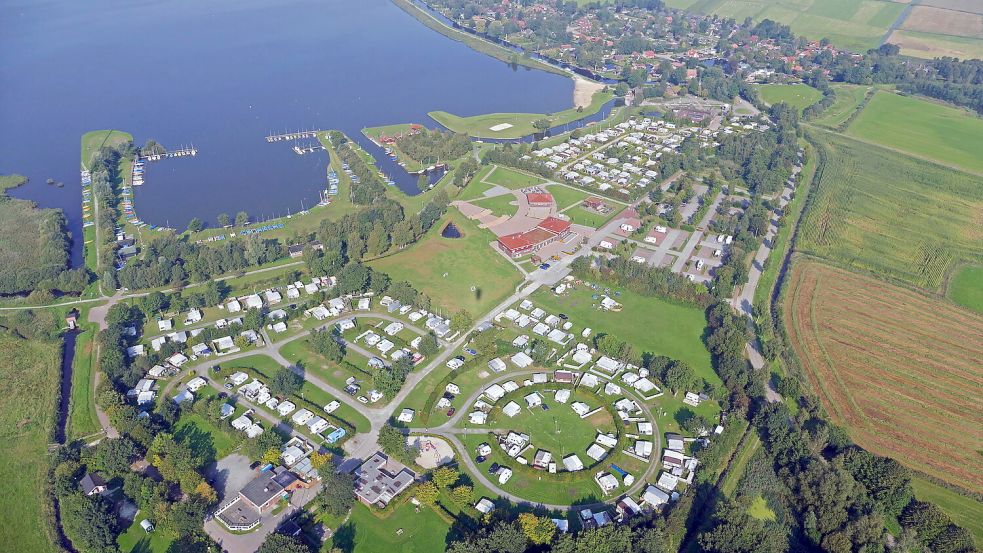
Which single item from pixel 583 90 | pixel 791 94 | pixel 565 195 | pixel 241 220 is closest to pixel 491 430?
pixel 565 195

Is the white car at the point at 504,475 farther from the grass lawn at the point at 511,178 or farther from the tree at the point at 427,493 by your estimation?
the grass lawn at the point at 511,178

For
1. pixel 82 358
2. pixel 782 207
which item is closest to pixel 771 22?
pixel 782 207

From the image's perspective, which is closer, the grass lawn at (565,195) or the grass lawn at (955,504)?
the grass lawn at (955,504)

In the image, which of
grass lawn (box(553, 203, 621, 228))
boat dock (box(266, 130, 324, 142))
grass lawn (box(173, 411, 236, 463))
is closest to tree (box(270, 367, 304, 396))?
grass lawn (box(173, 411, 236, 463))

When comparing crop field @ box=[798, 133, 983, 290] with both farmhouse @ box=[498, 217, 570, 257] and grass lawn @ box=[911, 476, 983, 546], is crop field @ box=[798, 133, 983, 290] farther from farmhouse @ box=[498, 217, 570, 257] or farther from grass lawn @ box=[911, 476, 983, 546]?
grass lawn @ box=[911, 476, 983, 546]

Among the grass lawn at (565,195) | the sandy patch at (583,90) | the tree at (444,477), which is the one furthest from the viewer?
the sandy patch at (583,90)

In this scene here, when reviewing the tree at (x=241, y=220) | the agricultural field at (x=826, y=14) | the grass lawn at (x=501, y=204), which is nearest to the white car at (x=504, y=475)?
the grass lawn at (x=501, y=204)

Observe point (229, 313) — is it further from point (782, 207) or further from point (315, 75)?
point (315, 75)
